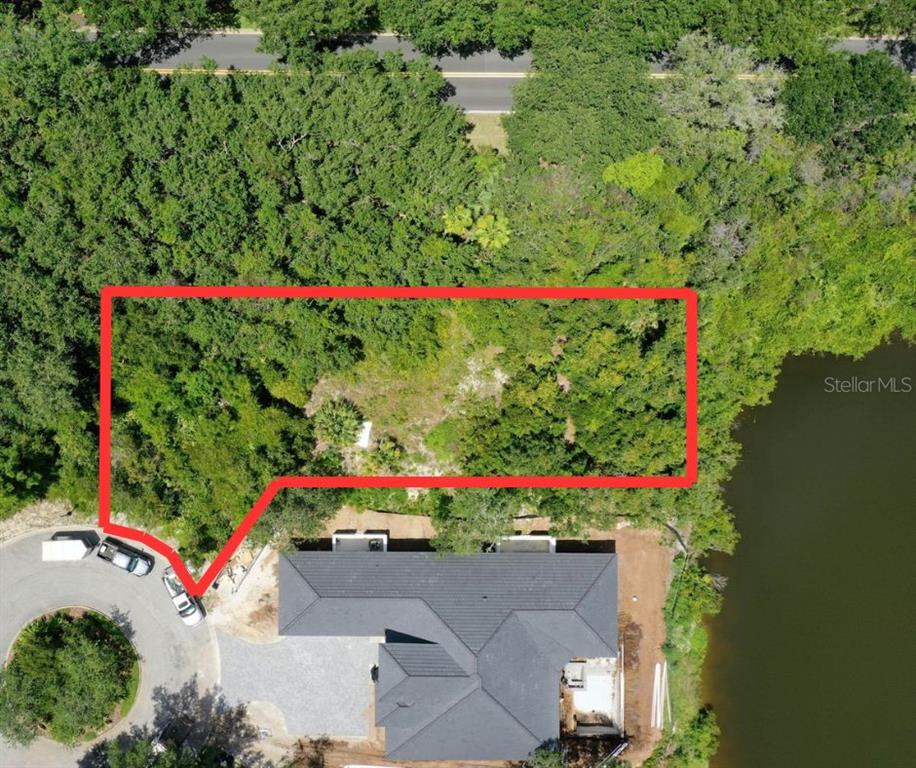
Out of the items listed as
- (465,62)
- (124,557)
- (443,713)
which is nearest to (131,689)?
(124,557)

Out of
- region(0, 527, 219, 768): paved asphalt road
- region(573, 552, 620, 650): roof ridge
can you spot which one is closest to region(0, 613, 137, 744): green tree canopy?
region(0, 527, 219, 768): paved asphalt road

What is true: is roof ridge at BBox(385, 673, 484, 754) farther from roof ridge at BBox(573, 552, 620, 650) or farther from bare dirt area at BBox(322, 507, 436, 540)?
bare dirt area at BBox(322, 507, 436, 540)

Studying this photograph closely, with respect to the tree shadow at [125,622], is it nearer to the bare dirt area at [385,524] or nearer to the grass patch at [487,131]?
the bare dirt area at [385,524]

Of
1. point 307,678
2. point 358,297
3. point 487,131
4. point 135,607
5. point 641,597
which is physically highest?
point 487,131

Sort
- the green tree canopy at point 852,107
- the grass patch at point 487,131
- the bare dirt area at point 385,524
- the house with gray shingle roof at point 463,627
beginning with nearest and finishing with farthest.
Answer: the green tree canopy at point 852,107 → the house with gray shingle roof at point 463,627 → the grass patch at point 487,131 → the bare dirt area at point 385,524

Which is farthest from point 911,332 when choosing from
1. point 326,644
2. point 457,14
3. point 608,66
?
point 326,644

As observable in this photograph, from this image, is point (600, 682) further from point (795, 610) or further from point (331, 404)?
point (331, 404)

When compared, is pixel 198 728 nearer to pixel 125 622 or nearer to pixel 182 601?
pixel 125 622

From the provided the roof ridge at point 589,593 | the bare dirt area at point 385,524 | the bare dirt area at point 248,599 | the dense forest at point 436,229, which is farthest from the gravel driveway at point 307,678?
the roof ridge at point 589,593
